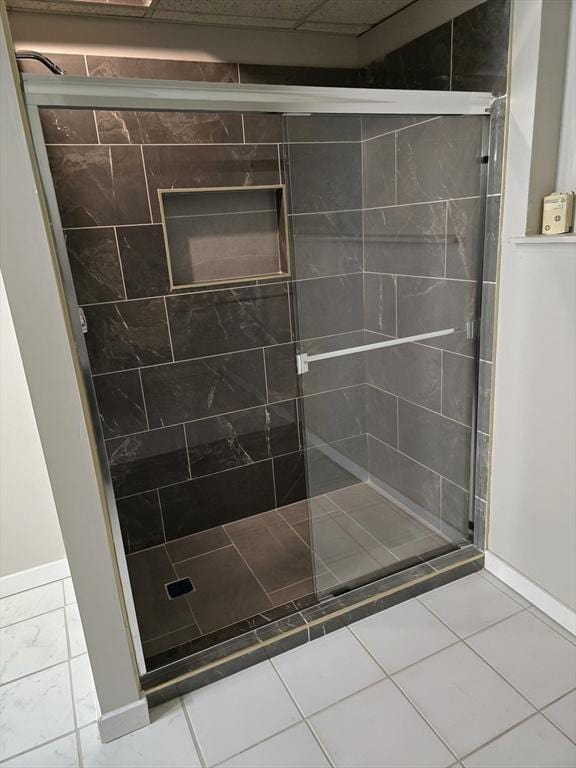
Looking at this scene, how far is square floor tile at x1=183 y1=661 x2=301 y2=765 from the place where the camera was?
1476 mm

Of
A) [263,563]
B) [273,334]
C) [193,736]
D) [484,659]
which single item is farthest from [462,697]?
[273,334]

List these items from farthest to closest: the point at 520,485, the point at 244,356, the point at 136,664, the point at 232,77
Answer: the point at 244,356 → the point at 232,77 → the point at 520,485 → the point at 136,664

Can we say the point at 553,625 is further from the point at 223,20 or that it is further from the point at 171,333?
the point at 223,20

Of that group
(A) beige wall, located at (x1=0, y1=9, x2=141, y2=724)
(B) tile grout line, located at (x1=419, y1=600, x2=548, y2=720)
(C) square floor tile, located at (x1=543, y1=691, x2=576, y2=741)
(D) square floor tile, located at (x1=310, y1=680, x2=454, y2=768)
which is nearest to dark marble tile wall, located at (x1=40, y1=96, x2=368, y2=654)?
(A) beige wall, located at (x1=0, y1=9, x2=141, y2=724)

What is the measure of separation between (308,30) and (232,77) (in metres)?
0.40

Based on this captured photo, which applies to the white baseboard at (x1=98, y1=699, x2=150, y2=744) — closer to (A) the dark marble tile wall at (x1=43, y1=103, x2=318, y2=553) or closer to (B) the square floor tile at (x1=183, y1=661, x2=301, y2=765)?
(B) the square floor tile at (x1=183, y1=661, x2=301, y2=765)

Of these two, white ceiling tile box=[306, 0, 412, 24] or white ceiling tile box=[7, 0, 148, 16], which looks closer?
white ceiling tile box=[7, 0, 148, 16]

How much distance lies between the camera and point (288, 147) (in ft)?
5.83

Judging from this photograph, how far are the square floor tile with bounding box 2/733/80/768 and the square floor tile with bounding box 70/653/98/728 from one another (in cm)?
7

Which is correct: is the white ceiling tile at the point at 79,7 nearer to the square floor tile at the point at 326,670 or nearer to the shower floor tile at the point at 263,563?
the shower floor tile at the point at 263,563

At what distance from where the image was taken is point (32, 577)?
7.21 ft

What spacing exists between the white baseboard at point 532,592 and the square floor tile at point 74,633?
1.54 meters

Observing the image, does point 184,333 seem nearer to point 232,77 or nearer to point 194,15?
point 232,77

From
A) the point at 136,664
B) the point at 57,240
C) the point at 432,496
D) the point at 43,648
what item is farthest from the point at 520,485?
the point at 43,648
